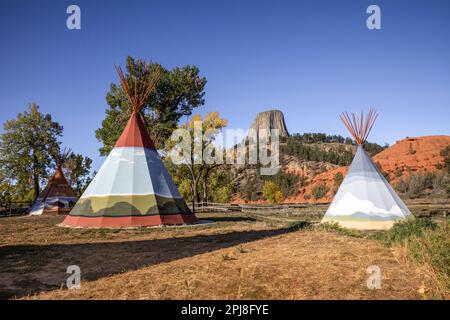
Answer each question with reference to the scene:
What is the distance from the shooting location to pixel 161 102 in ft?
116

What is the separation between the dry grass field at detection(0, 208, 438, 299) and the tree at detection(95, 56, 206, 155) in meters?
26.3

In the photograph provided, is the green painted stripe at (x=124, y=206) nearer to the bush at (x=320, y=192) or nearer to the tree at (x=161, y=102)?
the tree at (x=161, y=102)

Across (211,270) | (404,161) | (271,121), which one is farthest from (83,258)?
(271,121)

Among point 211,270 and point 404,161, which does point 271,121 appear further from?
point 211,270

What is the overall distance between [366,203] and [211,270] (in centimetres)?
964

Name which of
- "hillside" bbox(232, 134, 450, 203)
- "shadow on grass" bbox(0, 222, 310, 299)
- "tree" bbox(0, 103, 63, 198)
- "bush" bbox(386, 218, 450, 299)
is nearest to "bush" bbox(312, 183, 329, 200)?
"hillside" bbox(232, 134, 450, 203)

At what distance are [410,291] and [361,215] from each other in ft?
30.1

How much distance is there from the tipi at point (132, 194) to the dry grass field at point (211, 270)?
4400 mm

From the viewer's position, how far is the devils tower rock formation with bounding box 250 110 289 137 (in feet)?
470

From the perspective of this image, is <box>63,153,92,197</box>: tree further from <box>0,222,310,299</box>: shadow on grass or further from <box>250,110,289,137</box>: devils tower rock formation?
<box>250,110,289,137</box>: devils tower rock formation

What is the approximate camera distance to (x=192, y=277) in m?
5.35

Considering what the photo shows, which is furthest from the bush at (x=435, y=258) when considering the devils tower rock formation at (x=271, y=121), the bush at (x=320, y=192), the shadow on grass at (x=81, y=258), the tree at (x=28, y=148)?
the devils tower rock formation at (x=271, y=121)

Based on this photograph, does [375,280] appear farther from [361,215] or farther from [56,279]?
[361,215]
